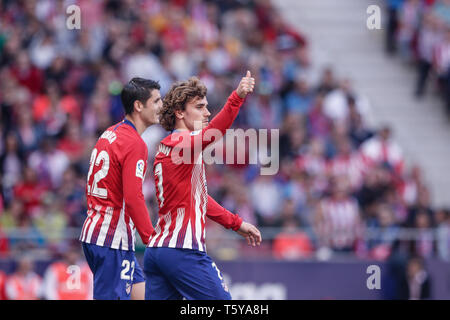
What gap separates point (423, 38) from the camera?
17531 mm

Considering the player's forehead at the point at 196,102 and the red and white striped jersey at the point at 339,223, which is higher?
the player's forehead at the point at 196,102

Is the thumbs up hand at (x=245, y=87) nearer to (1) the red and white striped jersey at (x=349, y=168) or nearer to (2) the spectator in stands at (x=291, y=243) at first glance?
(2) the spectator in stands at (x=291, y=243)

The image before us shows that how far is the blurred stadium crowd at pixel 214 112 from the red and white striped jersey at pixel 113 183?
5.39 m

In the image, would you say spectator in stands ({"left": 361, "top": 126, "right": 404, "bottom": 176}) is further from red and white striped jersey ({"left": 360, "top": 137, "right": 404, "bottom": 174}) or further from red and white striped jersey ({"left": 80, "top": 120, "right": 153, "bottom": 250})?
red and white striped jersey ({"left": 80, "top": 120, "right": 153, "bottom": 250})

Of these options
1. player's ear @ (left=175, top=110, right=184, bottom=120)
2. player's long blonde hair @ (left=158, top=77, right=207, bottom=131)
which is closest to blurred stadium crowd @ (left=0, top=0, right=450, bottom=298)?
player's long blonde hair @ (left=158, top=77, right=207, bottom=131)

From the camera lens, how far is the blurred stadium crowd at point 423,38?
56.2 ft

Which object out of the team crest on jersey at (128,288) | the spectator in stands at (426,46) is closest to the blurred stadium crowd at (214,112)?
the spectator in stands at (426,46)

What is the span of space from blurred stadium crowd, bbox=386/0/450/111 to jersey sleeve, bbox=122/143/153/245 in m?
11.5

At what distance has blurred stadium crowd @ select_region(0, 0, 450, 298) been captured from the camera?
1316 centimetres

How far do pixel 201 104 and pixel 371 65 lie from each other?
40.7 feet

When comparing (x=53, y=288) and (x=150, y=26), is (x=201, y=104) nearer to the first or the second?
(x=53, y=288)

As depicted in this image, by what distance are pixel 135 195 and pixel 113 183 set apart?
1.03 ft

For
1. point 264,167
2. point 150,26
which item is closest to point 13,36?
point 150,26
